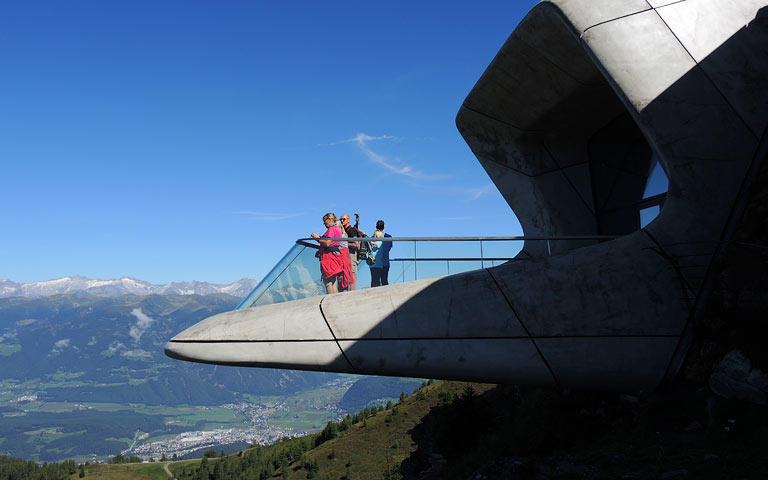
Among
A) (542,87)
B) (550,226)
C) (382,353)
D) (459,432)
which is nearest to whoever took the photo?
(382,353)

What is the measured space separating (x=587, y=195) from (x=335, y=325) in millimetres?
10908

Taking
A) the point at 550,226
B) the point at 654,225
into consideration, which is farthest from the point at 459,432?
the point at 654,225

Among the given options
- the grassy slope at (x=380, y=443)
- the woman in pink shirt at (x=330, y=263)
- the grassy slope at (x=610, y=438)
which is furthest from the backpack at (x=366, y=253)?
the grassy slope at (x=380, y=443)

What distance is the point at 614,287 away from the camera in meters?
10.7

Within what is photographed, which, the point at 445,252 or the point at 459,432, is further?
the point at 459,432

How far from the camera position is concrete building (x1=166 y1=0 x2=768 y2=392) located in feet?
34.6

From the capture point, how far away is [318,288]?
11211mm

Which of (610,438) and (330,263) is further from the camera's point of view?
(330,263)

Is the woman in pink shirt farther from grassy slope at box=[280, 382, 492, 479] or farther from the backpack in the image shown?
grassy slope at box=[280, 382, 492, 479]

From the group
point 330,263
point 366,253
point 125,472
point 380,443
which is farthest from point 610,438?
point 125,472

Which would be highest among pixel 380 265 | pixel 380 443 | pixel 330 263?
pixel 330 263

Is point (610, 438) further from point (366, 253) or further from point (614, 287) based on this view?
point (366, 253)

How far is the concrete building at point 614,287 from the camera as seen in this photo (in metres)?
10.5

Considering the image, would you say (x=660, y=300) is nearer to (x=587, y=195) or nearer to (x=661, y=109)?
(x=661, y=109)
